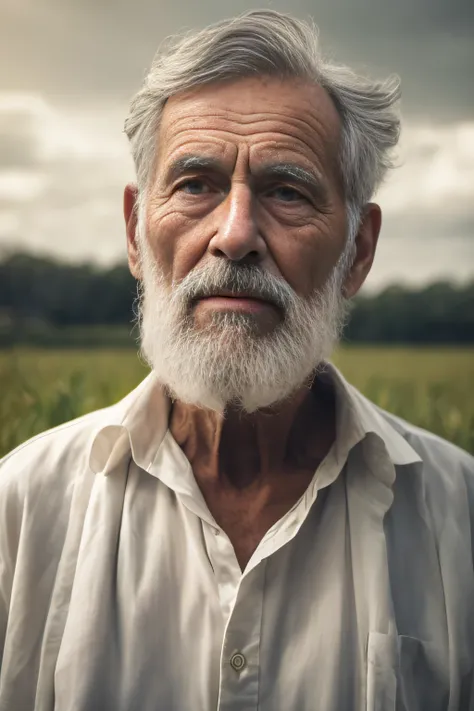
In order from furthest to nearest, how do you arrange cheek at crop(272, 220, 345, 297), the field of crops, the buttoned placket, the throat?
the field of crops → the throat → cheek at crop(272, 220, 345, 297) → the buttoned placket

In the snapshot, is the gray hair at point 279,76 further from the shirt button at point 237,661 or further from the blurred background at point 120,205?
the shirt button at point 237,661

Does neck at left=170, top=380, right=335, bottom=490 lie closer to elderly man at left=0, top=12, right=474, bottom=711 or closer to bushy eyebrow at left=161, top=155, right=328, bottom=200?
elderly man at left=0, top=12, right=474, bottom=711

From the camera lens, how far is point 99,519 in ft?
4.19

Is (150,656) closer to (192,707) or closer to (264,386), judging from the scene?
(192,707)

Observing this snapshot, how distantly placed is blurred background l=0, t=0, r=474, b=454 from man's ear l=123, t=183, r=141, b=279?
4 centimetres

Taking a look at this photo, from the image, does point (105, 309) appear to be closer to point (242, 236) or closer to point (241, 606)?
point (242, 236)

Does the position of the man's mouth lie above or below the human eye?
below

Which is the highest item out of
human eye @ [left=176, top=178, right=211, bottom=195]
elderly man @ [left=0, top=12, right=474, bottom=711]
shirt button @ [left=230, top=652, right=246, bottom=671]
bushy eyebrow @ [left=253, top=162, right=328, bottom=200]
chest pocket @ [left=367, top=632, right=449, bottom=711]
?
bushy eyebrow @ [left=253, top=162, right=328, bottom=200]

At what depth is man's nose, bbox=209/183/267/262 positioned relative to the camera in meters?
1.20

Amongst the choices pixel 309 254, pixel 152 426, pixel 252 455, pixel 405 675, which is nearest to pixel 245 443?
Answer: pixel 252 455

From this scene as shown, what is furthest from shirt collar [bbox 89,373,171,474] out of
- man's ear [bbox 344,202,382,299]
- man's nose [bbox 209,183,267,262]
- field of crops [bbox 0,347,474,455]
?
man's ear [bbox 344,202,382,299]

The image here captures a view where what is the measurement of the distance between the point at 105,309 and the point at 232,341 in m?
0.45

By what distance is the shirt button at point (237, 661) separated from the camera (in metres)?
1.17

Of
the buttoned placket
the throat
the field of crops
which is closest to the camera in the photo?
the buttoned placket
